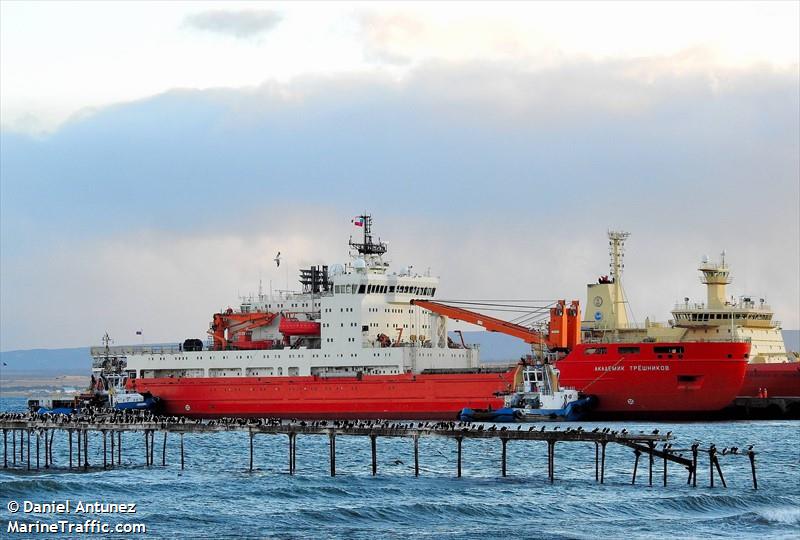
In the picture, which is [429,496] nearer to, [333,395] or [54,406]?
[333,395]

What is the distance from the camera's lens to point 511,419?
242ft

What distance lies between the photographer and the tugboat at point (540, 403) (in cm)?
7400

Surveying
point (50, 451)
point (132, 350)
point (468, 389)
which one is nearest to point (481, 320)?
point (468, 389)

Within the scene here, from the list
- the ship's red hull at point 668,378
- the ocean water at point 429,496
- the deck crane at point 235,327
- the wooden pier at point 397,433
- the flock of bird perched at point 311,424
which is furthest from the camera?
the deck crane at point 235,327

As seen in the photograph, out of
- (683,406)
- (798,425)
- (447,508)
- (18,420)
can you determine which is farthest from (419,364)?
(447,508)

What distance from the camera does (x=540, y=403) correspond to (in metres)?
74.8

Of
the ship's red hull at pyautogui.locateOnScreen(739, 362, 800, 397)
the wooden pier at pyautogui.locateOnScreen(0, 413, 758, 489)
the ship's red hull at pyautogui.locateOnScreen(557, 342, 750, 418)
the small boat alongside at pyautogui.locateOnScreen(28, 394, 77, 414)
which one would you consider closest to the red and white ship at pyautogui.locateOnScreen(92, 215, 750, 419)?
the ship's red hull at pyautogui.locateOnScreen(557, 342, 750, 418)

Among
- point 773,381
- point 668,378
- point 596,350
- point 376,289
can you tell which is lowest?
point 773,381

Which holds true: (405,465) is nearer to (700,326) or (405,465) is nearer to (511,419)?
(511,419)

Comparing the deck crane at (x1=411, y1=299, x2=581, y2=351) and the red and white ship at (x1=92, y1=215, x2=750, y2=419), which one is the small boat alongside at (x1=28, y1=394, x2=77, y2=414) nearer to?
the red and white ship at (x1=92, y1=215, x2=750, y2=419)

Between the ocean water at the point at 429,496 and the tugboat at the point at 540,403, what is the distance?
823cm

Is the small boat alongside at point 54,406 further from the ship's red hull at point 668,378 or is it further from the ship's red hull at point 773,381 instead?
the ship's red hull at point 773,381

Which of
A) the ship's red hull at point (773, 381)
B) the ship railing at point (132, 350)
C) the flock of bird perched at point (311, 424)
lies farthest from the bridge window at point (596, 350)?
the ship railing at point (132, 350)

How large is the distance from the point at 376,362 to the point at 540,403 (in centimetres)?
1062
